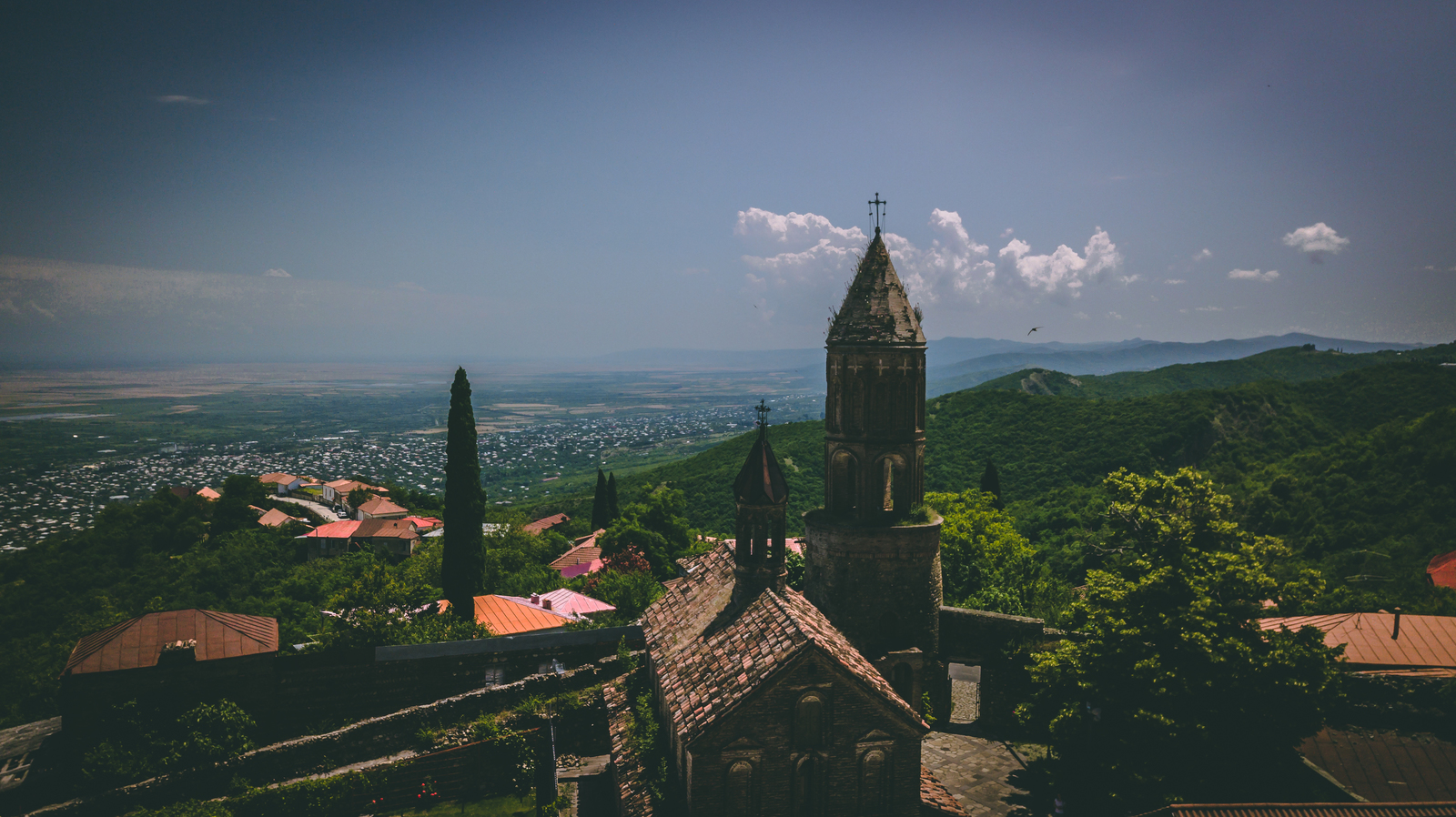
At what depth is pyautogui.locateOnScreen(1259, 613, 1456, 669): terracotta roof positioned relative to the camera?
18641 millimetres

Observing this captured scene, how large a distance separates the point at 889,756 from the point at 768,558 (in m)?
5.00

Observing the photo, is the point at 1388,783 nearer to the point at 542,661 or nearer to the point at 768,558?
the point at 768,558

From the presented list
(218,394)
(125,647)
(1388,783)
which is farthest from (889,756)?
(218,394)

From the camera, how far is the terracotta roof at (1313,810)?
11930 mm

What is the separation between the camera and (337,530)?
43344mm

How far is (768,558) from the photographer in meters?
16.8

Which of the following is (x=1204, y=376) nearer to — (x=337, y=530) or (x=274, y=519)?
(x=337, y=530)

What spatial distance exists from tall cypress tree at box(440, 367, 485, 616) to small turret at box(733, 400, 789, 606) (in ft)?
51.3

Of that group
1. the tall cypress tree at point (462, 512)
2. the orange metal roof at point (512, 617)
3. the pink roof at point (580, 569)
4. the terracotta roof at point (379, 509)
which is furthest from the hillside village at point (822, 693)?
the terracotta roof at point (379, 509)

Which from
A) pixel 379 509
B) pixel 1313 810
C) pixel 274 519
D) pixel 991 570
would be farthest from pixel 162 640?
pixel 379 509

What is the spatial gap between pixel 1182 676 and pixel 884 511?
837 cm

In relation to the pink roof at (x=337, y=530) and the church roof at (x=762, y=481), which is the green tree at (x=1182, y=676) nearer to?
the church roof at (x=762, y=481)

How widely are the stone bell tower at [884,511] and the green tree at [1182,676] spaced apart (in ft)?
13.2

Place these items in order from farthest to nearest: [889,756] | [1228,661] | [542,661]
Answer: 1. [542,661]
2. [1228,661]
3. [889,756]
